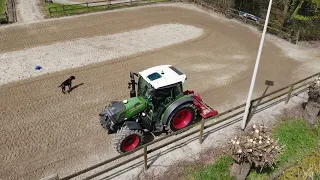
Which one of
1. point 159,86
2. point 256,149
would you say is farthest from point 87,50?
point 256,149

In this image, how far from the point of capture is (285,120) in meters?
13.1

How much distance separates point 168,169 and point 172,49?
35.1ft

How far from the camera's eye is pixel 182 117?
11.8m

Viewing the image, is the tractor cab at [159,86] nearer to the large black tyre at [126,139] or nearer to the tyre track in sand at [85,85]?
the large black tyre at [126,139]

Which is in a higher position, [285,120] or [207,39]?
[207,39]

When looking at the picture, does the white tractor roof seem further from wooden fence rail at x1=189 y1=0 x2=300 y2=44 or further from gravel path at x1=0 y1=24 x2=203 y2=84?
wooden fence rail at x1=189 y1=0 x2=300 y2=44

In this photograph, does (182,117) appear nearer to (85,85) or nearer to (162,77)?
(162,77)

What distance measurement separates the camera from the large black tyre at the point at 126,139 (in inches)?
396

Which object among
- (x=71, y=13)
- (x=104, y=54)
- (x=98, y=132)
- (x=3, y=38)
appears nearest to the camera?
(x=98, y=132)

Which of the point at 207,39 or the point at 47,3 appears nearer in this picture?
the point at 207,39

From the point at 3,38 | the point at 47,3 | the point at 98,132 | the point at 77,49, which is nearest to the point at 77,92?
the point at 98,132

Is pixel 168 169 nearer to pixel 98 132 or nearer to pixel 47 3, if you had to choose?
pixel 98 132

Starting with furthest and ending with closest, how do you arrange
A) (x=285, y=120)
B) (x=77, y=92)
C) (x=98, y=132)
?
(x=77, y=92) < (x=285, y=120) < (x=98, y=132)

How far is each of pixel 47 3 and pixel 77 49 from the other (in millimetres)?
10296
